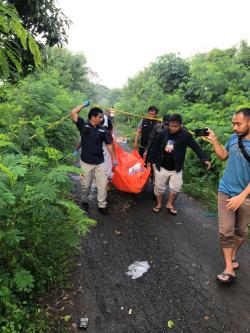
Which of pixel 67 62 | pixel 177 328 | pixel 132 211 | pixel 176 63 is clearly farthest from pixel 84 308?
pixel 67 62

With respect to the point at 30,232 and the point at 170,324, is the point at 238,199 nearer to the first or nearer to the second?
the point at 170,324

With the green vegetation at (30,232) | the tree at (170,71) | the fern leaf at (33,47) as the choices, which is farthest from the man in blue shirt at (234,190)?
the tree at (170,71)

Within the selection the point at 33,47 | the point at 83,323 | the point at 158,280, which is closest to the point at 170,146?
the point at 158,280

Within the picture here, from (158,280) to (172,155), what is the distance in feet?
8.37

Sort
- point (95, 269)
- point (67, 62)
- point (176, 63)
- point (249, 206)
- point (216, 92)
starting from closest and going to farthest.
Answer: point (249, 206)
point (95, 269)
point (216, 92)
point (176, 63)
point (67, 62)

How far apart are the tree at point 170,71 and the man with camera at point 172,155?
9.63 metres

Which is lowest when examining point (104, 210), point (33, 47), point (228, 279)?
point (104, 210)

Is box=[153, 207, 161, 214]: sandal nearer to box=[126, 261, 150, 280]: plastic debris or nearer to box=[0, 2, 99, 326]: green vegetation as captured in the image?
box=[126, 261, 150, 280]: plastic debris

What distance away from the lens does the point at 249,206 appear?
4141mm

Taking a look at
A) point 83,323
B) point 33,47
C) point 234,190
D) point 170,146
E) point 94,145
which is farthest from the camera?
point 94,145

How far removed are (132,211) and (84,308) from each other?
3.06m

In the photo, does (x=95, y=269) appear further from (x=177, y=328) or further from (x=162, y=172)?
(x=162, y=172)

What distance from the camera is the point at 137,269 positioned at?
467 cm

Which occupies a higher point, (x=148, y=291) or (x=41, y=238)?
(x=41, y=238)
